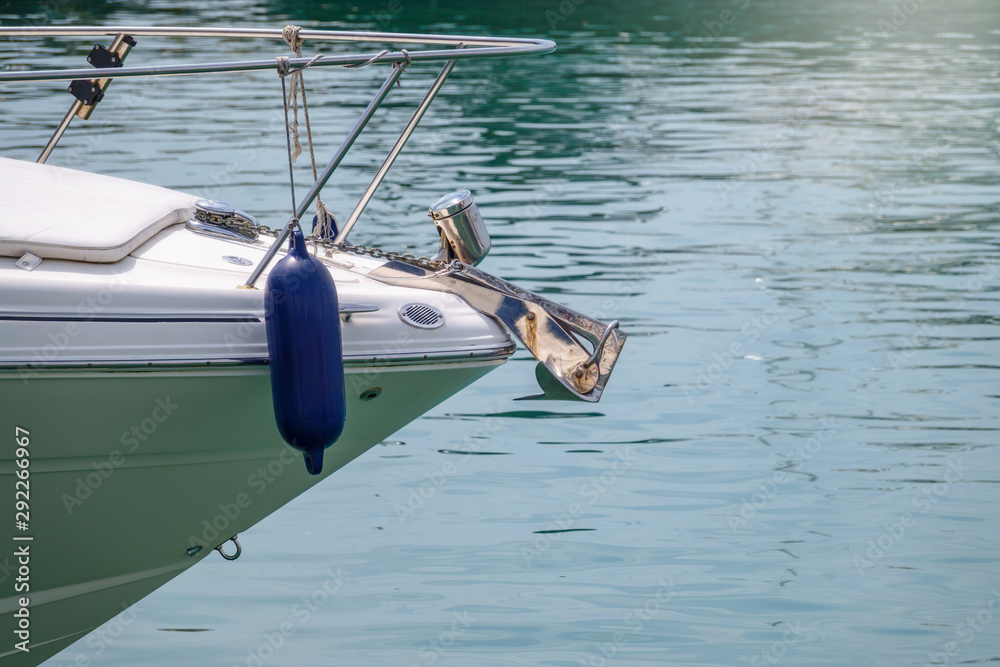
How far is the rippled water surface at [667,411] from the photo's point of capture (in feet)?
14.5

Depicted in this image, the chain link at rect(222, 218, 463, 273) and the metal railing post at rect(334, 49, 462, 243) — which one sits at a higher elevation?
the metal railing post at rect(334, 49, 462, 243)

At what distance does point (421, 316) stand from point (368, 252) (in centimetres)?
50

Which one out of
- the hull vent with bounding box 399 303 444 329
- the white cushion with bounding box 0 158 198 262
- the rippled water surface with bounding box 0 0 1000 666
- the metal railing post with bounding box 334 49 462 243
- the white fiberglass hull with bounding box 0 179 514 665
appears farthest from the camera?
the rippled water surface with bounding box 0 0 1000 666

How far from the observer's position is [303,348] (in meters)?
3.14

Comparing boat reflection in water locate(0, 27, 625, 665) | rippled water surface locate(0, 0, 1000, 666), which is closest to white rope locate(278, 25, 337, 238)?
boat reflection in water locate(0, 27, 625, 665)

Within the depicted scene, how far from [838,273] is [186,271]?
6335mm

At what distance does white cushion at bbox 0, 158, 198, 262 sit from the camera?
128 inches

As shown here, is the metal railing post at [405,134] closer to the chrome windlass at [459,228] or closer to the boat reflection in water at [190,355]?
the boat reflection in water at [190,355]

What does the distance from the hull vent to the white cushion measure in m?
0.80

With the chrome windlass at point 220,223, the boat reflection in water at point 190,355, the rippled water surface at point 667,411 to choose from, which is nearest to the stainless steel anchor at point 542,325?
the boat reflection in water at point 190,355

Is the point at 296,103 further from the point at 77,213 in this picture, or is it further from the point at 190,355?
the point at 190,355

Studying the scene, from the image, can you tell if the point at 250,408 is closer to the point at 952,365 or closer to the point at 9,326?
the point at 9,326

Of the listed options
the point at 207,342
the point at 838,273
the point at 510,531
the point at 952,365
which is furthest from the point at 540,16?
the point at 207,342

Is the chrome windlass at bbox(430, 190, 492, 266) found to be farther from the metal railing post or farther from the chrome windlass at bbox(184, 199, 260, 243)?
the chrome windlass at bbox(184, 199, 260, 243)
